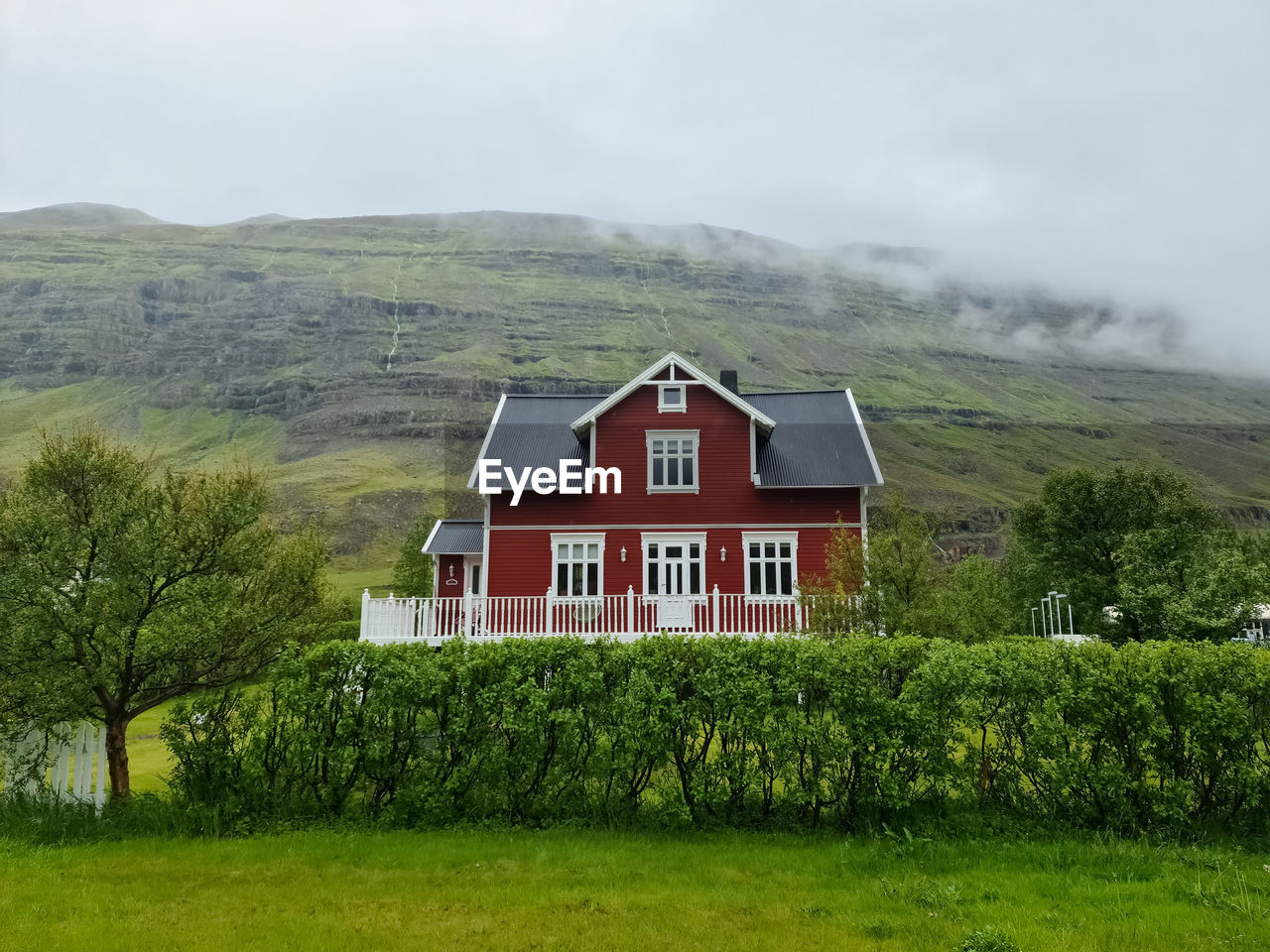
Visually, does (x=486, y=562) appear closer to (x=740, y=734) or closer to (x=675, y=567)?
(x=675, y=567)

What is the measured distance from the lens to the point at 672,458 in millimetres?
23531

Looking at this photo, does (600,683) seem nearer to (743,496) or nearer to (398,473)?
(743,496)

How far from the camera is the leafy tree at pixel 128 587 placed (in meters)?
8.70

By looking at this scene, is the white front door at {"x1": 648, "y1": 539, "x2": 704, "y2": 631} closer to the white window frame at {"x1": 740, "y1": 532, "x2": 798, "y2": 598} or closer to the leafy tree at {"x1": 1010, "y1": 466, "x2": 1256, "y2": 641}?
the white window frame at {"x1": 740, "y1": 532, "x2": 798, "y2": 598}

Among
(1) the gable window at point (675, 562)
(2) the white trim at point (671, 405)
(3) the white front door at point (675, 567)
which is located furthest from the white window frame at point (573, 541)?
(2) the white trim at point (671, 405)

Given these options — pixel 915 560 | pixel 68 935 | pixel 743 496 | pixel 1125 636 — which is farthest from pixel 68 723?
pixel 1125 636

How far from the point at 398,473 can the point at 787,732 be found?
439ft

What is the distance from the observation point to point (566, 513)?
2320cm

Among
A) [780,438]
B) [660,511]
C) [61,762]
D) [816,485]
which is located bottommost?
[61,762]

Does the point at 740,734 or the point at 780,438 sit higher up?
the point at 780,438

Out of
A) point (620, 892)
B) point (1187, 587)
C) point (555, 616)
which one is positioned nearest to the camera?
point (620, 892)

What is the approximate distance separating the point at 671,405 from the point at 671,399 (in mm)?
207

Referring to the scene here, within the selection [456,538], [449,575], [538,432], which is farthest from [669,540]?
[449,575]

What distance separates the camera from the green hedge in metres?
7.96
